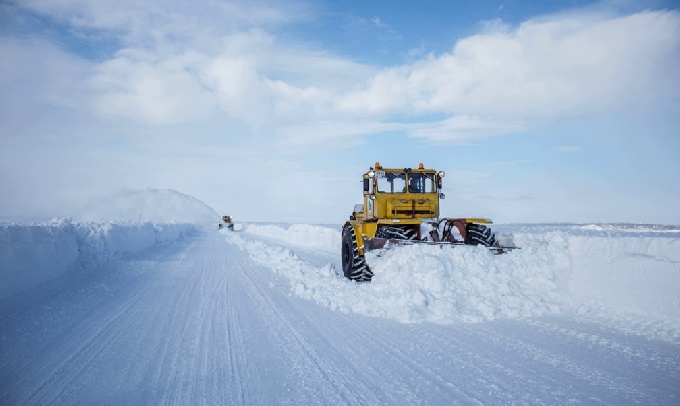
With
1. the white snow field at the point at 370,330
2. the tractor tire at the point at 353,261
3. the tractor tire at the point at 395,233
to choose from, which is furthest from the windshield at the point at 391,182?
the white snow field at the point at 370,330

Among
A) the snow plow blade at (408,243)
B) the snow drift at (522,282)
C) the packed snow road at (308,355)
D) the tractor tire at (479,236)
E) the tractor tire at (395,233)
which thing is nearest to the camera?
the packed snow road at (308,355)

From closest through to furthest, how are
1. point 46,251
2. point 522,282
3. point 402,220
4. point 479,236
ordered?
1. point 522,282
2. point 479,236
3. point 46,251
4. point 402,220

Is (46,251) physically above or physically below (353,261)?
above

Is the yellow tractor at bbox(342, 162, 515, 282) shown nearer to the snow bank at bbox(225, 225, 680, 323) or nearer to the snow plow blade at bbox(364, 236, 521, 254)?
the snow plow blade at bbox(364, 236, 521, 254)

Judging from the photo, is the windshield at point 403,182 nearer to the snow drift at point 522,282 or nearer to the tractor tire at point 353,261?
the tractor tire at point 353,261

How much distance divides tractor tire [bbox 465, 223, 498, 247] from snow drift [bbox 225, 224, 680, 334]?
3.41 ft

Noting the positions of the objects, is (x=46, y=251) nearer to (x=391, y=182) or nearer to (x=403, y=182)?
(x=391, y=182)

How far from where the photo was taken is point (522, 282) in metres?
7.52

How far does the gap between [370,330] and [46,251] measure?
7.91 m

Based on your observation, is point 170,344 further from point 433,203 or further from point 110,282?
point 433,203

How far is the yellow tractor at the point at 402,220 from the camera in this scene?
9453 millimetres

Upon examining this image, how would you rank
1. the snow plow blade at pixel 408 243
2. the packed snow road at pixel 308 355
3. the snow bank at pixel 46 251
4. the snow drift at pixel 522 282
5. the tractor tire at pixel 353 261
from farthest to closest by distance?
the tractor tire at pixel 353 261 < the snow plow blade at pixel 408 243 < the snow bank at pixel 46 251 < the snow drift at pixel 522 282 < the packed snow road at pixel 308 355

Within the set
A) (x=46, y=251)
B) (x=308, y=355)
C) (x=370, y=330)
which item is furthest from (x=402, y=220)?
(x=46, y=251)

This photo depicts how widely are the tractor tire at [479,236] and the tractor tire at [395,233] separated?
1.20 meters
